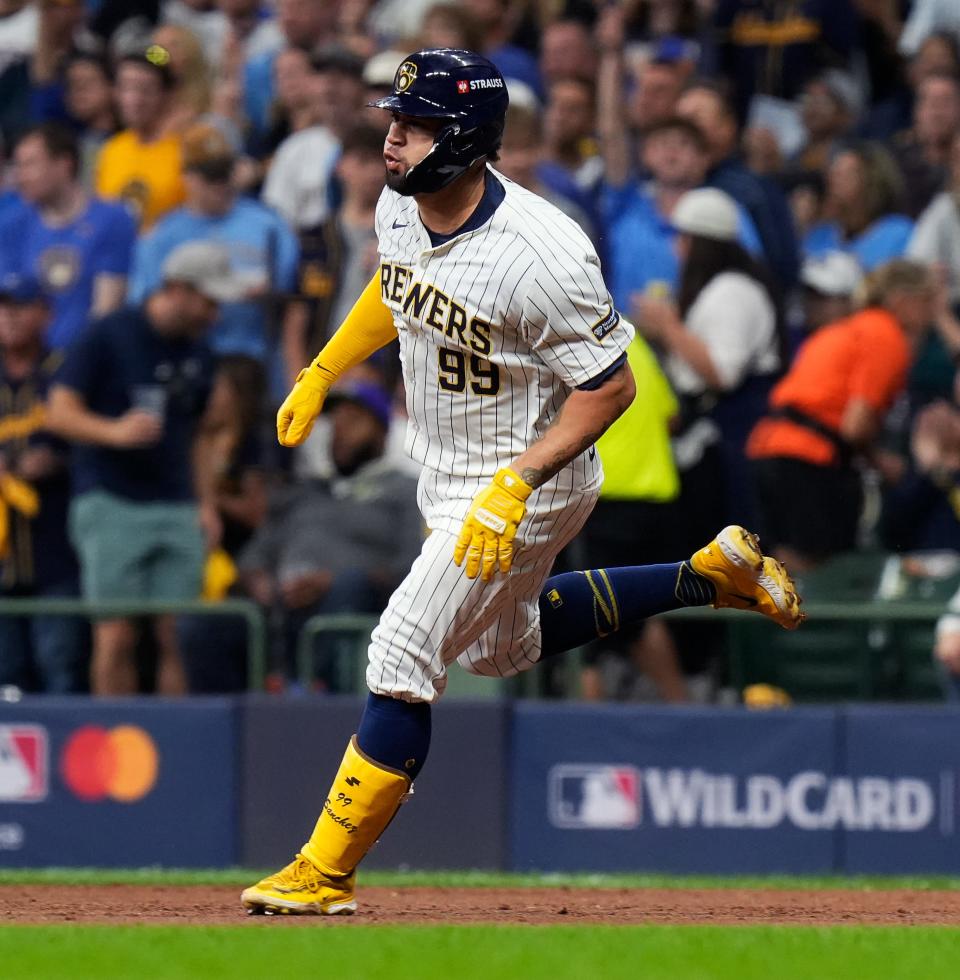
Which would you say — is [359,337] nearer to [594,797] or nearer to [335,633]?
[335,633]

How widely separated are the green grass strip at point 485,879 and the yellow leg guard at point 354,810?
1891mm

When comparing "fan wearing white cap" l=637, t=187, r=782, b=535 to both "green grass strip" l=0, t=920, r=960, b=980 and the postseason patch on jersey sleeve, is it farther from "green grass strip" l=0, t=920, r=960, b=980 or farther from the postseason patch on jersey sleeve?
"green grass strip" l=0, t=920, r=960, b=980

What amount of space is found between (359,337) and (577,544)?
10.2ft

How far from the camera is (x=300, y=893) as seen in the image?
585 centimetres

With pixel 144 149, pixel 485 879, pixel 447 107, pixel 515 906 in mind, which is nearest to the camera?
pixel 447 107

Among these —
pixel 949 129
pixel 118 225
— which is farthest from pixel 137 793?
pixel 949 129

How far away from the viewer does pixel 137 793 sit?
9367 millimetres

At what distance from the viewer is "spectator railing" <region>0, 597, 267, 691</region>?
9102 millimetres

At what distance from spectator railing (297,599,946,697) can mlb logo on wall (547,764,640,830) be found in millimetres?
462

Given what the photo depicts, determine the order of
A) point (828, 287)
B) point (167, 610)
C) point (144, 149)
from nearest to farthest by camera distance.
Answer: point (167, 610) < point (828, 287) < point (144, 149)

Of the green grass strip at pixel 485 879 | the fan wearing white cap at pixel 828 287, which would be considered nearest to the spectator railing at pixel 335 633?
the green grass strip at pixel 485 879

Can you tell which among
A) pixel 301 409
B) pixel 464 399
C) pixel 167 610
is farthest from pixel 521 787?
pixel 464 399

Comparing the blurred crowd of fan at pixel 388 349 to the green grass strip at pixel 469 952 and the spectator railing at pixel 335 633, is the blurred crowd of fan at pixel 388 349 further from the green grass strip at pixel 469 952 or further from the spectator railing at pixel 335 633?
the green grass strip at pixel 469 952

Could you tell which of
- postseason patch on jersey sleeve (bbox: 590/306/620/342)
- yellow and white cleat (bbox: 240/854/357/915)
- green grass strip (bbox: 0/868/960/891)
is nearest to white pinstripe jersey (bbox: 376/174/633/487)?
postseason patch on jersey sleeve (bbox: 590/306/620/342)
